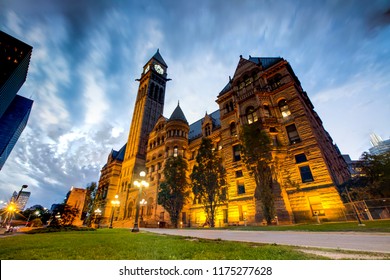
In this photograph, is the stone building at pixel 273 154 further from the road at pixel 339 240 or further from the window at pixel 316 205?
the road at pixel 339 240

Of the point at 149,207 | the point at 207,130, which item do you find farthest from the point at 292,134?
the point at 149,207

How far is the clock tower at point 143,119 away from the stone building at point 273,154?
440mm

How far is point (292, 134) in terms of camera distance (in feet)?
74.0

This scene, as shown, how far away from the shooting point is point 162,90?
203ft

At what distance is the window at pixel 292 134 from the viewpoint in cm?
2191

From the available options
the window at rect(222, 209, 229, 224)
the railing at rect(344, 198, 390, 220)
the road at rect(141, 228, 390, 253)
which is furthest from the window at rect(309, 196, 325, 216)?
the road at rect(141, 228, 390, 253)

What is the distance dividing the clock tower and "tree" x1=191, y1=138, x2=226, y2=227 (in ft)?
75.3

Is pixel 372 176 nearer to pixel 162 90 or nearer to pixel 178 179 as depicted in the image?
pixel 178 179

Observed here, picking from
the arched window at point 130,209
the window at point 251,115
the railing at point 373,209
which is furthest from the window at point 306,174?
the arched window at point 130,209

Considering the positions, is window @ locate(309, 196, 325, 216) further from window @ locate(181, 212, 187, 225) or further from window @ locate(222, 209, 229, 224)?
window @ locate(181, 212, 187, 225)

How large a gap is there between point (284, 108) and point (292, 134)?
424cm

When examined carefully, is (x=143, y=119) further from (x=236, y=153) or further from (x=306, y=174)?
(x=306, y=174)
